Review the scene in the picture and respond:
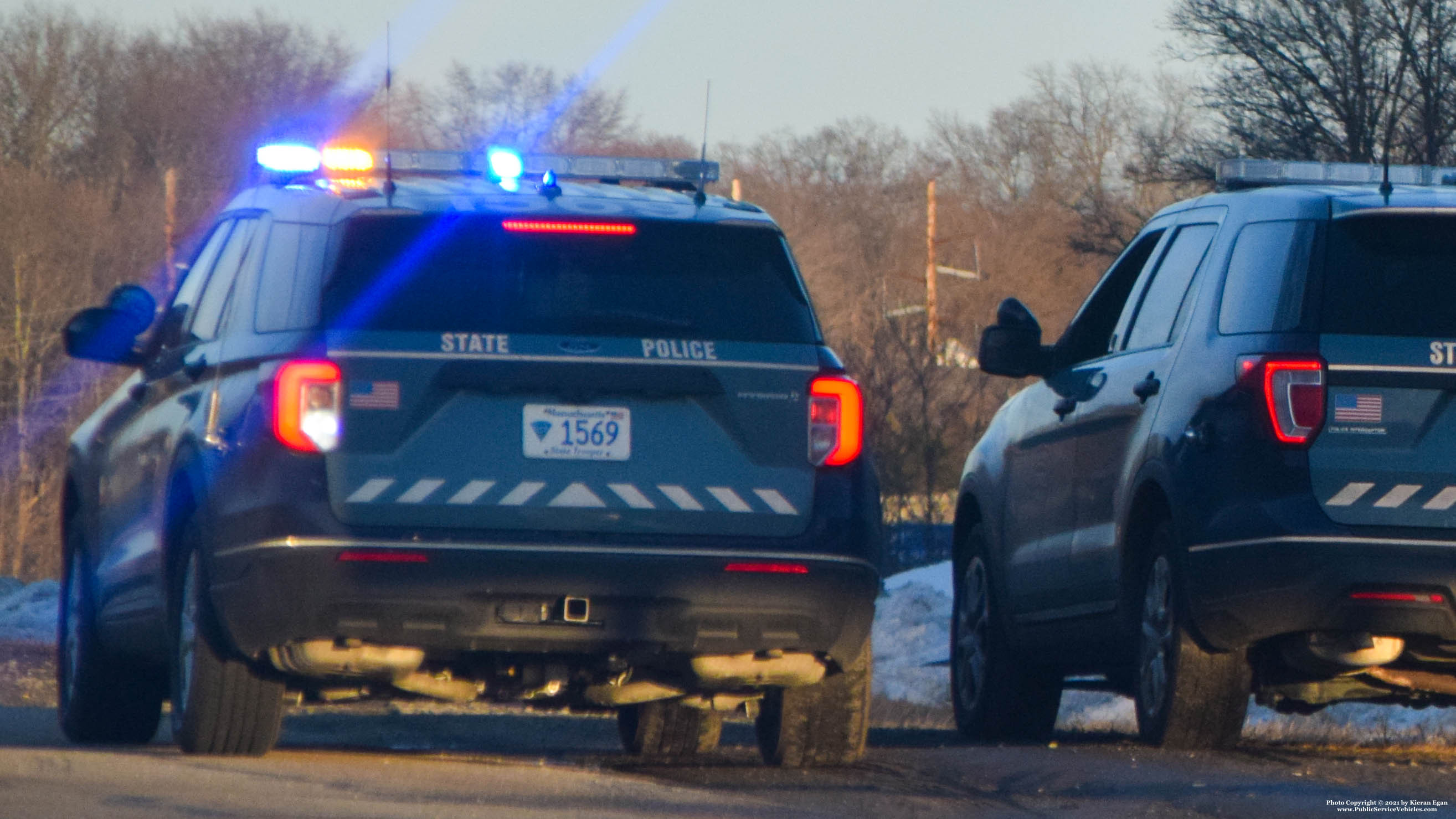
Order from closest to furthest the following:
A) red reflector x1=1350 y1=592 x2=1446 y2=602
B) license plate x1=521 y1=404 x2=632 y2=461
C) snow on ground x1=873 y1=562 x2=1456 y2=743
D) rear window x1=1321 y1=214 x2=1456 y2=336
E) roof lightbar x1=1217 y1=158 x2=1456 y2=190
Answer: license plate x1=521 y1=404 x2=632 y2=461
red reflector x1=1350 y1=592 x2=1446 y2=602
rear window x1=1321 y1=214 x2=1456 y2=336
roof lightbar x1=1217 y1=158 x2=1456 y2=190
snow on ground x1=873 y1=562 x2=1456 y2=743

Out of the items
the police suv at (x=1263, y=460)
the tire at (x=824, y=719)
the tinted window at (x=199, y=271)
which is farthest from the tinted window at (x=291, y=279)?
the police suv at (x=1263, y=460)

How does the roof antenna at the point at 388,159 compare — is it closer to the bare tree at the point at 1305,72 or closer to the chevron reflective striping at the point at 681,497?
the chevron reflective striping at the point at 681,497

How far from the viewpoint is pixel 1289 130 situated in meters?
36.4

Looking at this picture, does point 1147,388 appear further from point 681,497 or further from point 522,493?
point 522,493

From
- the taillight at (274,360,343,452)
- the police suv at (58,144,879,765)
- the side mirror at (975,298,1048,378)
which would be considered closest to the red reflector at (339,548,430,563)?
the police suv at (58,144,879,765)

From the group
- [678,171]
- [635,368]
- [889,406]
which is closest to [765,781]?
[635,368]

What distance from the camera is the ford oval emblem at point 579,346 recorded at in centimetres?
680

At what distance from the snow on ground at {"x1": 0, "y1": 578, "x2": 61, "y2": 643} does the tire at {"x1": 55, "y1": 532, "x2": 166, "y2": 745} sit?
10.1m

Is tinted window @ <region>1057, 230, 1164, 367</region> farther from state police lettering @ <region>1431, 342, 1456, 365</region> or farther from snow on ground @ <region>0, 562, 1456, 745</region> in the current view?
state police lettering @ <region>1431, 342, 1456, 365</region>

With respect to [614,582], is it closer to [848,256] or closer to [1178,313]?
[1178,313]

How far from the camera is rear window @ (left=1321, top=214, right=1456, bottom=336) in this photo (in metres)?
7.39

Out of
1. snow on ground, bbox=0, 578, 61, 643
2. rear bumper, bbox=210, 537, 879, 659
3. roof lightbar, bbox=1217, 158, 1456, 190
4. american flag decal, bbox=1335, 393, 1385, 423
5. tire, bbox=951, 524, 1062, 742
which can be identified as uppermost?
roof lightbar, bbox=1217, 158, 1456, 190

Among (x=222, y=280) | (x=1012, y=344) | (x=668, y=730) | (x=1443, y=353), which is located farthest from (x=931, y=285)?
(x=1443, y=353)

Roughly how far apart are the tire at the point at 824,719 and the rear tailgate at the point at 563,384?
0.74 m
